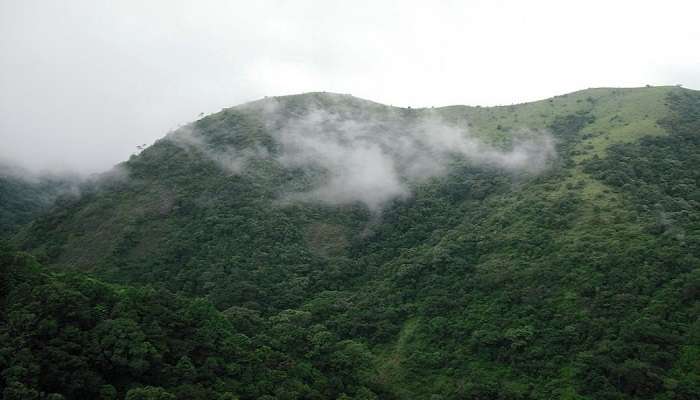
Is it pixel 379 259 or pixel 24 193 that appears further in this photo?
pixel 24 193

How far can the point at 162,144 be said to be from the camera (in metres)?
107

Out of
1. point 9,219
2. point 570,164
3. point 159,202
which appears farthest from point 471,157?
point 9,219

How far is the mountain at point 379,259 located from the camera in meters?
45.7

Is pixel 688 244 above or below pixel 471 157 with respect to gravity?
below

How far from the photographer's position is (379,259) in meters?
81.9

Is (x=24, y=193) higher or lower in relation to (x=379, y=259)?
higher

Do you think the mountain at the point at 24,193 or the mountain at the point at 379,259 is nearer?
the mountain at the point at 379,259

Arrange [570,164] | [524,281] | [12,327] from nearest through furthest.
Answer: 1. [12,327]
2. [524,281]
3. [570,164]

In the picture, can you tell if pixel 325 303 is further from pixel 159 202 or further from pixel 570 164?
pixel 570 164

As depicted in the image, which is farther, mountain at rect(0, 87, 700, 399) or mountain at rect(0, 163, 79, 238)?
mountain at rect(0, 163, 79, 238)

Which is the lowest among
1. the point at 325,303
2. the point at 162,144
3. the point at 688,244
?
the point at 325,303

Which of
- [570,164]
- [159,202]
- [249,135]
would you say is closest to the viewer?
[570,164]

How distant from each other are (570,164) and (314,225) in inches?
1624

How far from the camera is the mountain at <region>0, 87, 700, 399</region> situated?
4566cm
